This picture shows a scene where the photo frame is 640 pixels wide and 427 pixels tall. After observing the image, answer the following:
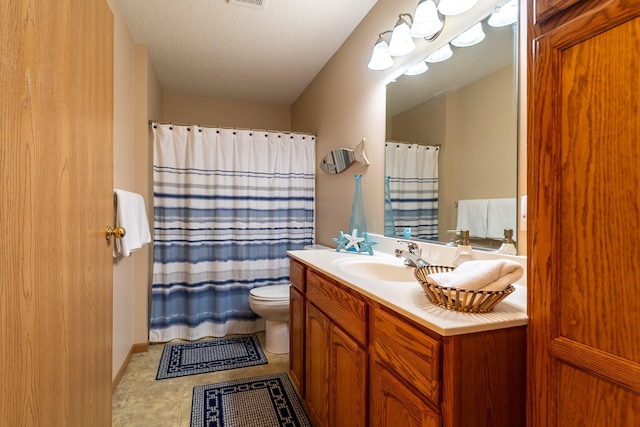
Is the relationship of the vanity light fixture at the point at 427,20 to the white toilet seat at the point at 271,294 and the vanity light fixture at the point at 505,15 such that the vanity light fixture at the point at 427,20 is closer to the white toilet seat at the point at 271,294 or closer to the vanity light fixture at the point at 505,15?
the vanity light fixture at the point at 505,15

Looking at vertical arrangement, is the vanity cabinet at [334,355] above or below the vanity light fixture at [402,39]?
below

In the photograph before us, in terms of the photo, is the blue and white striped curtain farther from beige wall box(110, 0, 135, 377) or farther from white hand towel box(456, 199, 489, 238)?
white hand towel box(456, 199, 489, 238)

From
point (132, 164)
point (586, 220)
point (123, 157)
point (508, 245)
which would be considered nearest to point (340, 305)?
point (508, 245)

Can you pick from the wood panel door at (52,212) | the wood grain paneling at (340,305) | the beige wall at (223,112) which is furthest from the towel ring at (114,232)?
the beige wall at (223,112)

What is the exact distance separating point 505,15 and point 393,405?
138 centimetres

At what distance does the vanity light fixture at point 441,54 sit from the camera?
4.82 ft

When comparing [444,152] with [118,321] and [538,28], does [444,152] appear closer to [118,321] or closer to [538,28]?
[538,28]

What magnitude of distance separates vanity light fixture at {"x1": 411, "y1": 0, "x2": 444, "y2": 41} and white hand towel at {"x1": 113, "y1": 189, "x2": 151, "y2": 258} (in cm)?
174

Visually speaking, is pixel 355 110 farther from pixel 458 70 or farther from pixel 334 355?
pixel 334 355

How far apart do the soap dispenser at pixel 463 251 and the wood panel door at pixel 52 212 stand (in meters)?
1.26

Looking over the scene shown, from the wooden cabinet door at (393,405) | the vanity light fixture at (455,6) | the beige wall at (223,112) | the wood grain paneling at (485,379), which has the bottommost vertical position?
the wooden cabinet door at (393,405)

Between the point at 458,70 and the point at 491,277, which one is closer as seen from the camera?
the point at 491,277

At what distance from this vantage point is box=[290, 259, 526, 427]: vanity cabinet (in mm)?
736

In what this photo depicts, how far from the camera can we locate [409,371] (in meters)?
0.84
